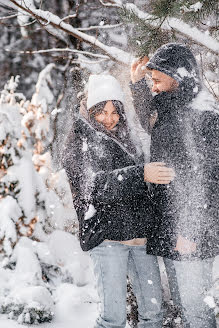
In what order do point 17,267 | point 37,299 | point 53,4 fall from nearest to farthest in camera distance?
point 37,299 < point 17,267 < point 53,4

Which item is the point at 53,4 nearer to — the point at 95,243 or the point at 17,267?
the point at 17,267

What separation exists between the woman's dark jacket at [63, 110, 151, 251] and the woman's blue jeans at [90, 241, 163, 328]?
0.10 m

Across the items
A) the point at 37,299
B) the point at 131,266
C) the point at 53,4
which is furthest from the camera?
the point at 53,4

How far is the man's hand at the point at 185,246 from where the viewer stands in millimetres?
2137

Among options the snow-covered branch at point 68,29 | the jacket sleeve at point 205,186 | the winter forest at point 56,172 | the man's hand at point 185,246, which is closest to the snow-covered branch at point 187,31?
the winter forest at point 56,172

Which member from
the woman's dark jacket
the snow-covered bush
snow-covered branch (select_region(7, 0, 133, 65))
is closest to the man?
the woman's dark jacket

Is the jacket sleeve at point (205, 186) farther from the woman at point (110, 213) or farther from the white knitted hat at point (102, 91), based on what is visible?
the white knitted hat at point (102, 91)

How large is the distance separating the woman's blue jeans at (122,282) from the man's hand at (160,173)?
47 cm

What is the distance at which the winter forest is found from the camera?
2951 millimetres

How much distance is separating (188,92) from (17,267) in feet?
9.81

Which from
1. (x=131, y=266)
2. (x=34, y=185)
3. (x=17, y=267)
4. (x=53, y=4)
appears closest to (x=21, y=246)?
(x=17, y=267)

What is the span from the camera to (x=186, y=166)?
6.94ft

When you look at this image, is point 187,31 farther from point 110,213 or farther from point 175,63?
point 110,213

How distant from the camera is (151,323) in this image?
240 cm
